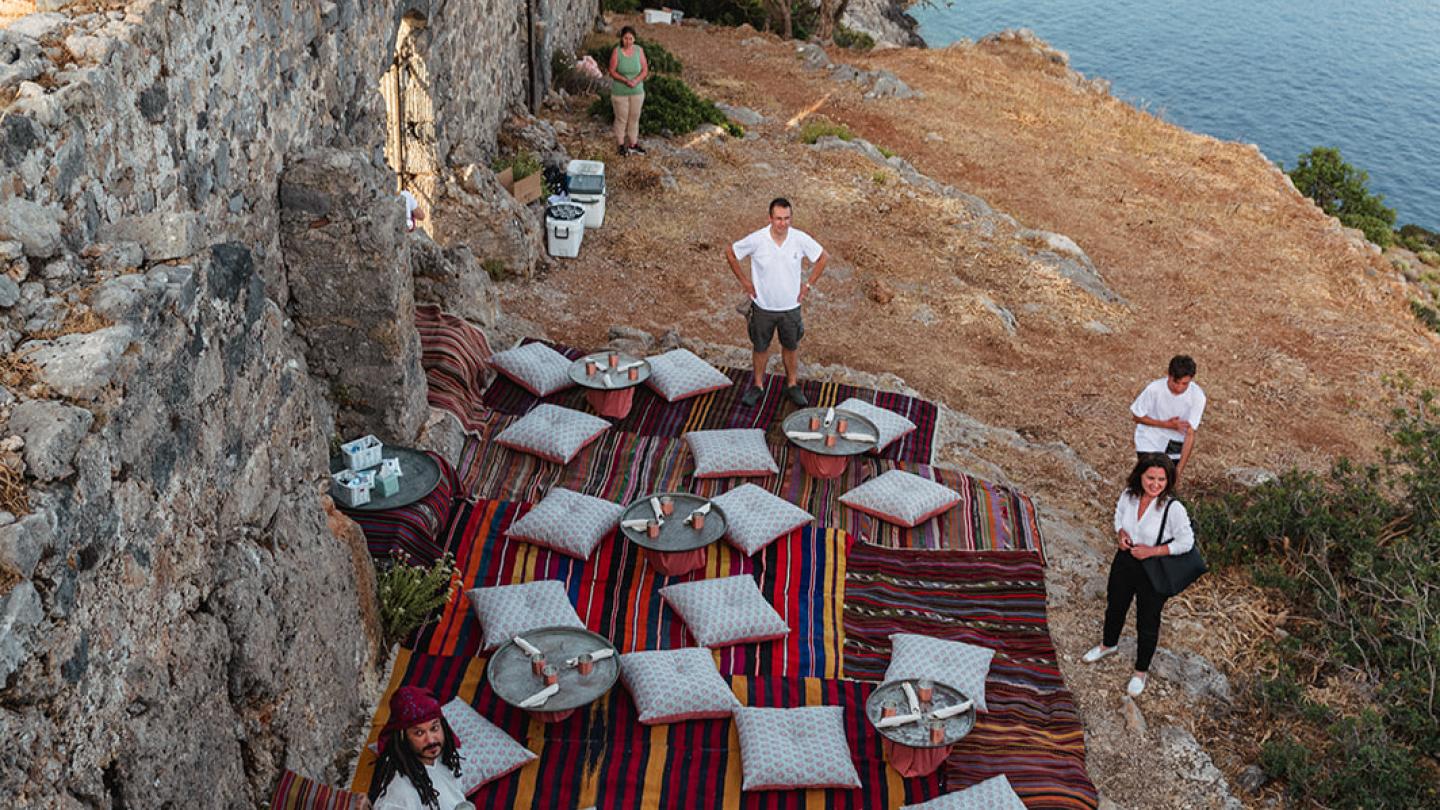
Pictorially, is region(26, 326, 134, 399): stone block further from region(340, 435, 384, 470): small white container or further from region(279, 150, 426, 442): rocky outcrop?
region(279, 150, 426, 442): rocky outcrop

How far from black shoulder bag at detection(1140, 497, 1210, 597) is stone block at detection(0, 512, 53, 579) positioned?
19.2 ft

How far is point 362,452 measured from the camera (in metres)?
8.16

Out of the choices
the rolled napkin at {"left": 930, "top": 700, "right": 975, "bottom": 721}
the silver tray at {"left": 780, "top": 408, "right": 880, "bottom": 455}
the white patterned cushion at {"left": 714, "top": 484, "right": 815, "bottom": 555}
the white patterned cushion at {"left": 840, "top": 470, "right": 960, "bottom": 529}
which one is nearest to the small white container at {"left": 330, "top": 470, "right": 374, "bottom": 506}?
the white patterned cushion at {"left": 714, "top": 484, "right": 815, "bottom": 555}

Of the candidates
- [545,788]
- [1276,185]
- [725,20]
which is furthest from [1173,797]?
[725,20]

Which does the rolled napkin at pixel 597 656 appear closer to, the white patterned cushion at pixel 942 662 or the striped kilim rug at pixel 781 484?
the white patterned cushion at pixel 942 662

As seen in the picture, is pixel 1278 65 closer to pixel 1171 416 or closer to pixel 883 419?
pixel 883 419

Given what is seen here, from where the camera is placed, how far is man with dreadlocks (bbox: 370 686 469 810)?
505 cm

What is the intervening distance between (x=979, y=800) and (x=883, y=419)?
4197mm

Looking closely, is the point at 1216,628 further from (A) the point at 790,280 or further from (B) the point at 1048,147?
(B) the point at 1048,147

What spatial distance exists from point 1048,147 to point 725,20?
403 inches

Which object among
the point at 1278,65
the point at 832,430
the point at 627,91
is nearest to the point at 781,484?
the point at 832,430

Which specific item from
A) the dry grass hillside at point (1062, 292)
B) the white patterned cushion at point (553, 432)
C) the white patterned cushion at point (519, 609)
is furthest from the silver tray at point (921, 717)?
the white patterned cushion at point (553, 432)

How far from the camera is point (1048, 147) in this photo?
20.5 meters

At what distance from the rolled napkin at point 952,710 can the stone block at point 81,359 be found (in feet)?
14.8
